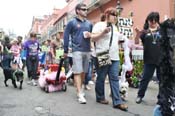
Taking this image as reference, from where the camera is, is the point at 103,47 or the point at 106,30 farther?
the point at 103,47

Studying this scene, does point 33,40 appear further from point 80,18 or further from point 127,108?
point 127,108

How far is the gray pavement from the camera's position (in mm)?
7441

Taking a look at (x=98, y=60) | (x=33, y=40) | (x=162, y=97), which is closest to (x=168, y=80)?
(x=162, y=97)

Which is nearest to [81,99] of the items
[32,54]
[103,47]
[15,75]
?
[103,47]

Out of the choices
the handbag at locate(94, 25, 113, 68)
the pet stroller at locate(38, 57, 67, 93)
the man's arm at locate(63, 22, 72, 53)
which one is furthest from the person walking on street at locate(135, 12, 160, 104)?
the pet stroller at locate(38, 57, 67, 93)

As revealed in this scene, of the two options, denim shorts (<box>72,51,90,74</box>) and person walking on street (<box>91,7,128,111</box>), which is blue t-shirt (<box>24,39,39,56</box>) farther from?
person walking on street (<box>91,7,128,111</box>)

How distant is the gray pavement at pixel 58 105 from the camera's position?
24.4 ft

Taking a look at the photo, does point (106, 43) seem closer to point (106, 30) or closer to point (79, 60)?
point (106, 30)

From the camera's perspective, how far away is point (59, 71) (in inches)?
390

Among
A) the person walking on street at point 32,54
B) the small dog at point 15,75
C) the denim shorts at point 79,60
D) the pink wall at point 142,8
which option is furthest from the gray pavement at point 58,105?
the pink wall at point 142,8

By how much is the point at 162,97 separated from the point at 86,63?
4.00 metres

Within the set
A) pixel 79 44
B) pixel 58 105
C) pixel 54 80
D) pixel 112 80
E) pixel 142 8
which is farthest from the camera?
pixel 142 8

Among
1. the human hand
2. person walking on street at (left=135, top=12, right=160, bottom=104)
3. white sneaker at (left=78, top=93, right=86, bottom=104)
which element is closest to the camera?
the human hand

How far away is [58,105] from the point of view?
26.8 feet
